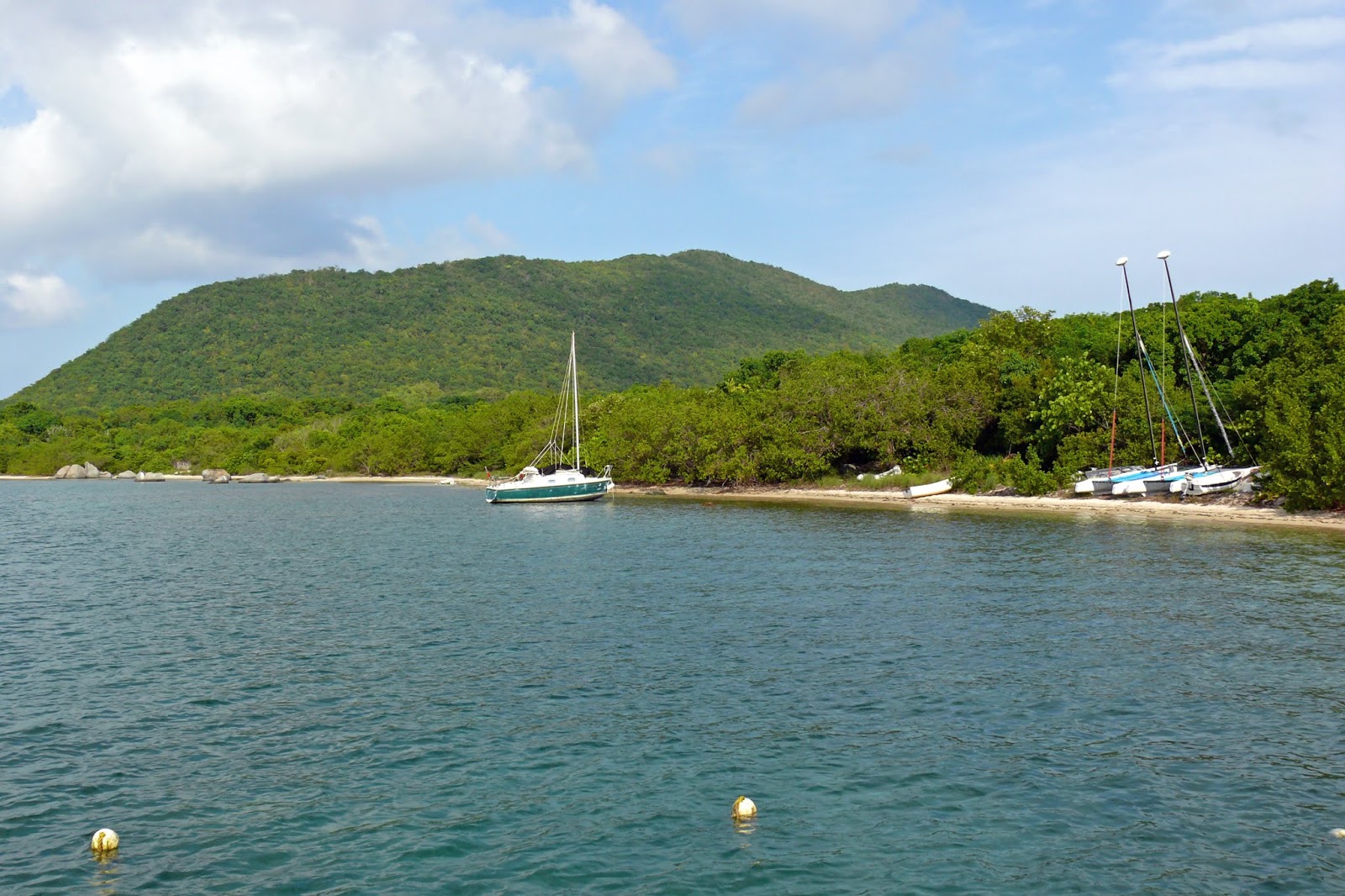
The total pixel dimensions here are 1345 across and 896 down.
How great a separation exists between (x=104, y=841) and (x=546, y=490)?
2788 inches

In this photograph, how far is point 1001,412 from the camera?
76.8 meters

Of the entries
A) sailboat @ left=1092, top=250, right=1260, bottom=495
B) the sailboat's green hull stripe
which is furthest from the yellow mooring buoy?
the sailboat's green hull stripe

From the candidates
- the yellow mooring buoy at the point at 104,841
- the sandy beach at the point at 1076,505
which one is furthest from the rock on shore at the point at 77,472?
the yellow mooring buoy at the point at 104,841

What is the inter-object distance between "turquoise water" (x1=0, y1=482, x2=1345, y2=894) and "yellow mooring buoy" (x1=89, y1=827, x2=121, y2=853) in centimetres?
23

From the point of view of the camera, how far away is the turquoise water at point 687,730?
506 inches

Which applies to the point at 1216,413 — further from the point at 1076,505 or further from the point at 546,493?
the point at 546,493

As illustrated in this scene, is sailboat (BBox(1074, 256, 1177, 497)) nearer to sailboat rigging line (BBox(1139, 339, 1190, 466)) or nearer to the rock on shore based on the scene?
sailboat rigging line (BBox(1139, 339, 1190, 466))

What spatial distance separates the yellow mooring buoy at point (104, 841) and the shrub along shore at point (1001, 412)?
53.2 m

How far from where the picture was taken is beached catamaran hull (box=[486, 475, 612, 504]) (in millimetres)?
83625

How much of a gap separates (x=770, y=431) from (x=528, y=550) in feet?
141

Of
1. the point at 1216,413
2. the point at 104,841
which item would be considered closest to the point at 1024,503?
the point at 1216,413

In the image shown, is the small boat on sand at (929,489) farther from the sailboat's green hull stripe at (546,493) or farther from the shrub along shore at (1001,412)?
the sailboat's green hull stripe at (546,493)

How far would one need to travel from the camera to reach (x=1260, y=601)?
97.1 feet

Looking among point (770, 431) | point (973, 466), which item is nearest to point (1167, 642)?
point (973, 466)
